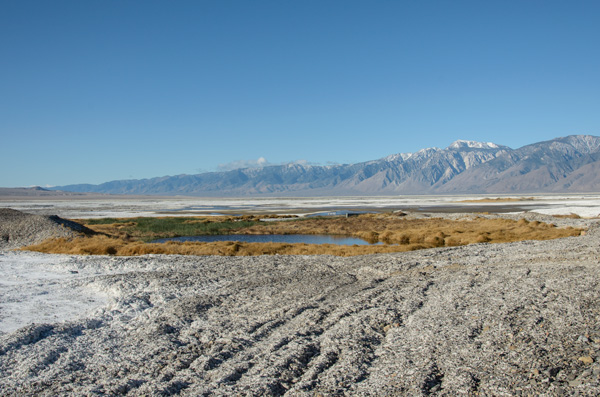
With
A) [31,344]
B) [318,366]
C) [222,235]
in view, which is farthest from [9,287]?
[222,235]

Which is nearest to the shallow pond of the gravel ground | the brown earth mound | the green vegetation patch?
the green vegetation patch

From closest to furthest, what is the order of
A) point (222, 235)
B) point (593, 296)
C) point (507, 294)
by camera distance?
point (593, 296)
point (507, 294)
point (222, 235)

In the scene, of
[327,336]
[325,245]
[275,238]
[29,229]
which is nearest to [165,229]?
[275,238]

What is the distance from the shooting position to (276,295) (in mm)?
14570

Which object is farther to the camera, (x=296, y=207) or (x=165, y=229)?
(x=296, y=207)

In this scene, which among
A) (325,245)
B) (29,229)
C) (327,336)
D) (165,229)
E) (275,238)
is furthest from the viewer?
(165,229)

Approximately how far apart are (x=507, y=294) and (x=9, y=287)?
15.8m

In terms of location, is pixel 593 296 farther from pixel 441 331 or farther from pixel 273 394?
pixel 273 394

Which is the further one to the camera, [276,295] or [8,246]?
[8,246]

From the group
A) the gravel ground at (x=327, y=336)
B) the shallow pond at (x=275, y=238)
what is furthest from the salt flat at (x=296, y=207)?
the gravel ground at (x=327, y=336)

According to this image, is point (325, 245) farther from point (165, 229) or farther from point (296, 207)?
point (296, 207)

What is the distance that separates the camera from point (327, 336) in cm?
1044

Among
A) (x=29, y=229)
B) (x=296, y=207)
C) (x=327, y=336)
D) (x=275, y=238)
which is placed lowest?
(x=275, y=238)

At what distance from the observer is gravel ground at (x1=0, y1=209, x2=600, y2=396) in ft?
26.4
